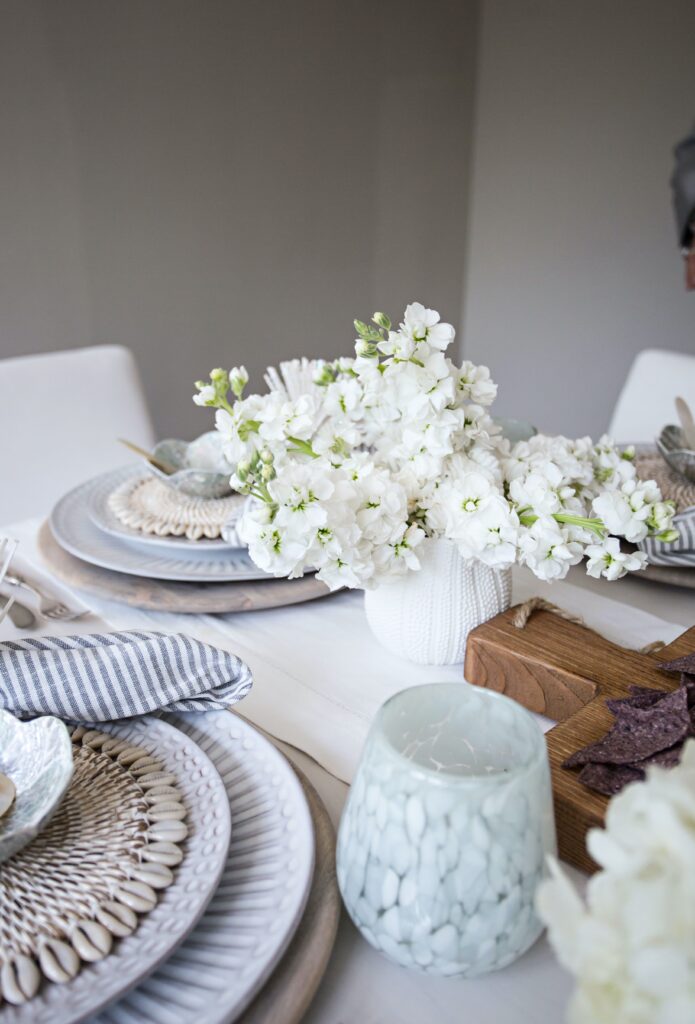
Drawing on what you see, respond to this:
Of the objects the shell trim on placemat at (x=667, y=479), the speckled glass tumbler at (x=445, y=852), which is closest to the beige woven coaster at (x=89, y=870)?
the speckled glass tumbler at (x=445, y=852)

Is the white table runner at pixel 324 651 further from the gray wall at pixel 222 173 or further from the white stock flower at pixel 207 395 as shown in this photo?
the gray wall at pixel 222 173

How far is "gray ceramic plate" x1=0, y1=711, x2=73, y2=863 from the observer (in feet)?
1.58

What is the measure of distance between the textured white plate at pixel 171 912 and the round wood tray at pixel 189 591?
11.0 inches

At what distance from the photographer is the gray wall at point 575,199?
2.63m

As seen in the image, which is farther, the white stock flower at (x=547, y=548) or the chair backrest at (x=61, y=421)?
the chair backrest at (x=61, y=421)

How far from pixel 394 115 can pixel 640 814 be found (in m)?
2.99

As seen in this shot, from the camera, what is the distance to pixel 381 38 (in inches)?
111

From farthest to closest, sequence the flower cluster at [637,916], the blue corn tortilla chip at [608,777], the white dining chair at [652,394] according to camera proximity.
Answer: the white dining chair at [652,394], the blue corn tortilla chip at [608,777], the flower cluster at [637,916]

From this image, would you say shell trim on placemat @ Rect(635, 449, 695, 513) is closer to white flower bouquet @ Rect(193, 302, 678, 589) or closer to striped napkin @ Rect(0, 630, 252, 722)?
white flower bouquet @ Rect(193, 302, 678, 589)

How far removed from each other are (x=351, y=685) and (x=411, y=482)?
19 centimetres

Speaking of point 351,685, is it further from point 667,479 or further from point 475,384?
point 667,479

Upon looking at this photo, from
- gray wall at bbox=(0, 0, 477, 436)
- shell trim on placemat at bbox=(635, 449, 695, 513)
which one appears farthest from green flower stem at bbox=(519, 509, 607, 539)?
gray wall at bbox=(0, 0, 477, 436)

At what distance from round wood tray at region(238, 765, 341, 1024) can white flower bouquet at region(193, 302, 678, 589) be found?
21cm

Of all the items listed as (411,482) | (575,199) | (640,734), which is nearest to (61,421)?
(411,482)
